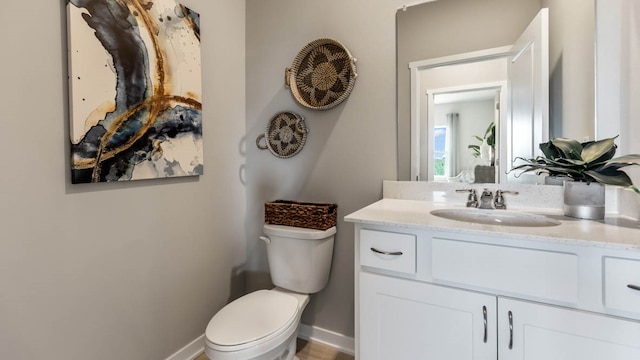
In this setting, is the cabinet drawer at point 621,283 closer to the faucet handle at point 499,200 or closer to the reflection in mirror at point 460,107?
the faucet handle at point 499,200

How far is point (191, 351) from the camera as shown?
1714 mm

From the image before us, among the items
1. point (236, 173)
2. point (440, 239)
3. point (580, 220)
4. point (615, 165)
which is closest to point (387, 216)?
point (440, 239)

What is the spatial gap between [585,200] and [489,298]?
0.57 metres

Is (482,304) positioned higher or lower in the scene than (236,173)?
lower

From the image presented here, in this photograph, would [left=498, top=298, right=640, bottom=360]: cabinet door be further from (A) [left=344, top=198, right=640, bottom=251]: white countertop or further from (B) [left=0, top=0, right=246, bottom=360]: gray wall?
(B) [left=0, top=0, right=246, bottom=360]: gray wall

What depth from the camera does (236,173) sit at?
203 cm

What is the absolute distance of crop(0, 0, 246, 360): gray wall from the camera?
1051 mm

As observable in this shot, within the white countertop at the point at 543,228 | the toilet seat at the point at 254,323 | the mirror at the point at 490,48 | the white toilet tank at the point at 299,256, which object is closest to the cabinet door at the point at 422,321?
the white countertop at the point at 543,228

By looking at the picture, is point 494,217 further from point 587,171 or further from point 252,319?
point 252,319

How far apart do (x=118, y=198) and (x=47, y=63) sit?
580mm

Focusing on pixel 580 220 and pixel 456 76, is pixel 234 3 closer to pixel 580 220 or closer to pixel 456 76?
pixel 456 76

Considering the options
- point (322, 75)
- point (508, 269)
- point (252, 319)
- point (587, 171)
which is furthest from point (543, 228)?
point (322, 75)

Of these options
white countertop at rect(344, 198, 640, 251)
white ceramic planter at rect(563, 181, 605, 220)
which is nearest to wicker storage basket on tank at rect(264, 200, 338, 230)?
white countertop at rect(344, 198, 640, 251)

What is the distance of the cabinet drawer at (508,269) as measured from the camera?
90cm
